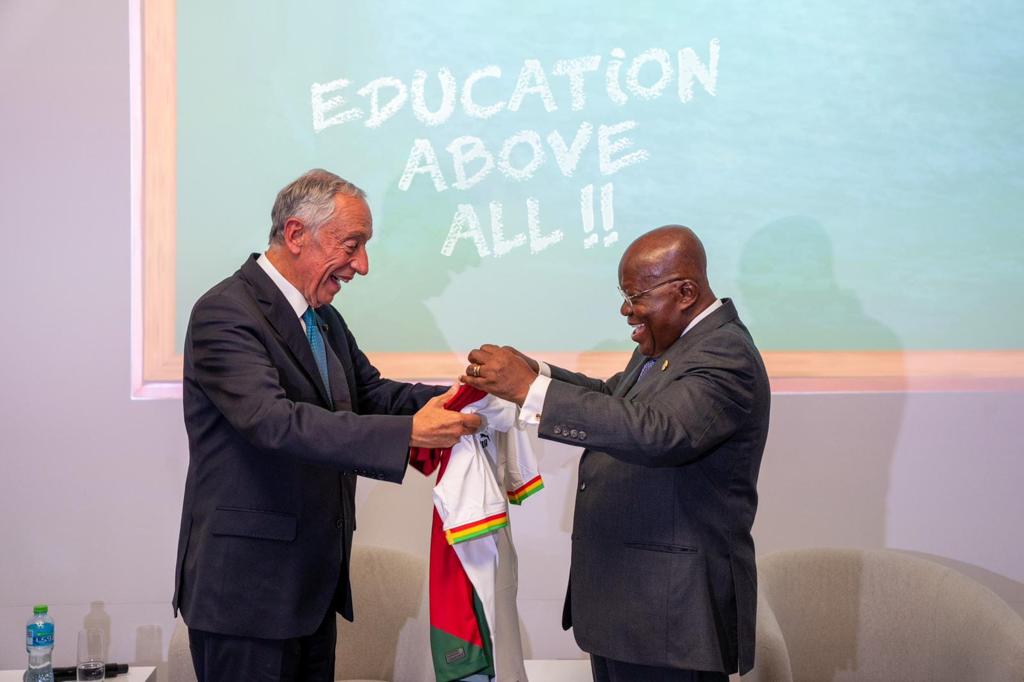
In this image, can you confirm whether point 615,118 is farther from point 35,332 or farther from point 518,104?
point 35,332

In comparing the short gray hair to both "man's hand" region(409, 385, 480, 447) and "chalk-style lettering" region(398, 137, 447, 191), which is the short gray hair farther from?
"chalk-style lettering" region(398, 137, 447, 191)

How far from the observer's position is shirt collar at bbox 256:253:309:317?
2.62 meters

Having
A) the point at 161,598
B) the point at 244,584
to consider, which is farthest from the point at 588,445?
the point at 161,598

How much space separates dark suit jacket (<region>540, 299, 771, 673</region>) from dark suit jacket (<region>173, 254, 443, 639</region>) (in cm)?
51

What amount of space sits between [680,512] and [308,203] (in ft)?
3.98

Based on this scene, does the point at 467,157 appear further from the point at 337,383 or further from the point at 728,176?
the point at 337,383

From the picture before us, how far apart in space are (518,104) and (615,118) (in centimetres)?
38

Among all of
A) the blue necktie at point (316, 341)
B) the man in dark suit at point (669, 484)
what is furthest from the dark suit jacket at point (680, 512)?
the blue necktie at point (316, 341)

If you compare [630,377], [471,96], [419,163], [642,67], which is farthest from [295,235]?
[642,67]

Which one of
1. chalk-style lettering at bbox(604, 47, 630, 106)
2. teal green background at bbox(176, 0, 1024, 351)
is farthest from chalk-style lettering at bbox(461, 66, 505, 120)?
chalk-style lettering at bbox(604, 47, 630, 106)

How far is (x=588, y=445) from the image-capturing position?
2.32 meters

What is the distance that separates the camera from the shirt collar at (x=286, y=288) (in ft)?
8.58

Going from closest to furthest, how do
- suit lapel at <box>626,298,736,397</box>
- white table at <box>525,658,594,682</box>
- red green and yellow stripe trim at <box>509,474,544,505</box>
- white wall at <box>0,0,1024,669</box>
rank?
suit lapel at <box>626,298,736,397</box> → red green and yellow stripe trim at <box>509,474,544,505</box> → white table at <box>525,658,594,682</box> → white wall at <box>0,0,1024,669</box>

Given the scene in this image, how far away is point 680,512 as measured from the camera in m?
2.49
